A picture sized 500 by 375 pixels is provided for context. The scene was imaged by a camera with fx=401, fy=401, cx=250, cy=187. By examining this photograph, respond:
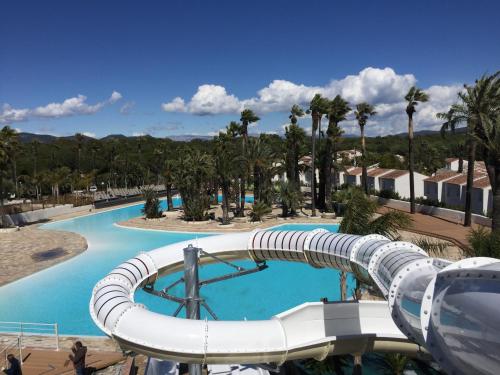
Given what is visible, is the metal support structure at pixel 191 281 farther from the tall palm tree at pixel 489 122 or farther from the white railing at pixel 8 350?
the tall palm tree at pixel 489 122

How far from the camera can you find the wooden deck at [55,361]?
42.2 feet

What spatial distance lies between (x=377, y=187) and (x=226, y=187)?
83.8ft

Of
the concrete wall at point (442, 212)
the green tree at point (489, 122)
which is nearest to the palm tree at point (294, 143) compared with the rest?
the concrete wall at point (442, 212)

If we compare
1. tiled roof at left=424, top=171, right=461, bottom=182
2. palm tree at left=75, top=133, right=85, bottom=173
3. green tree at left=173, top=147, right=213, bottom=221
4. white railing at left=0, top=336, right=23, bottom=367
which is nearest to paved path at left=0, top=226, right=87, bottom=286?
white railing at left=0, top=336, right=23, bottom=367

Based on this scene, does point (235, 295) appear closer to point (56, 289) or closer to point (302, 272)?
point (302, 272)

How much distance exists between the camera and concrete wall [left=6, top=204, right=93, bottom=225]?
4303cm

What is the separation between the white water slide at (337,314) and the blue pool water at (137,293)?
8361mm

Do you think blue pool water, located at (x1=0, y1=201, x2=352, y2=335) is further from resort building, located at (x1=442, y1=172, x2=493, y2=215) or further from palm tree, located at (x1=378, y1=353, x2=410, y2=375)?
resort building, located at (x1=442, y1=172, x2=493, y2=215)

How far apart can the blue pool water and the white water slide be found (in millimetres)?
8361

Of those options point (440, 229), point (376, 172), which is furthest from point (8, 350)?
point (376, 172)

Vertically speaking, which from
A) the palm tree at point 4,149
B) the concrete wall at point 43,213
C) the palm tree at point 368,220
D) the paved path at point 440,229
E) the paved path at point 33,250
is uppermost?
the palm tree at point 4,149

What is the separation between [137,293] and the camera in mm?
22203

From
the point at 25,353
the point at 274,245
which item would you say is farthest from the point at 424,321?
the point at 25,353

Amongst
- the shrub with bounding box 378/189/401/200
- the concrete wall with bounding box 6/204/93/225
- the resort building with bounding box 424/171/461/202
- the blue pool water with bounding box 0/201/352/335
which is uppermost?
the resort building with bounding box 424/171/461/202
